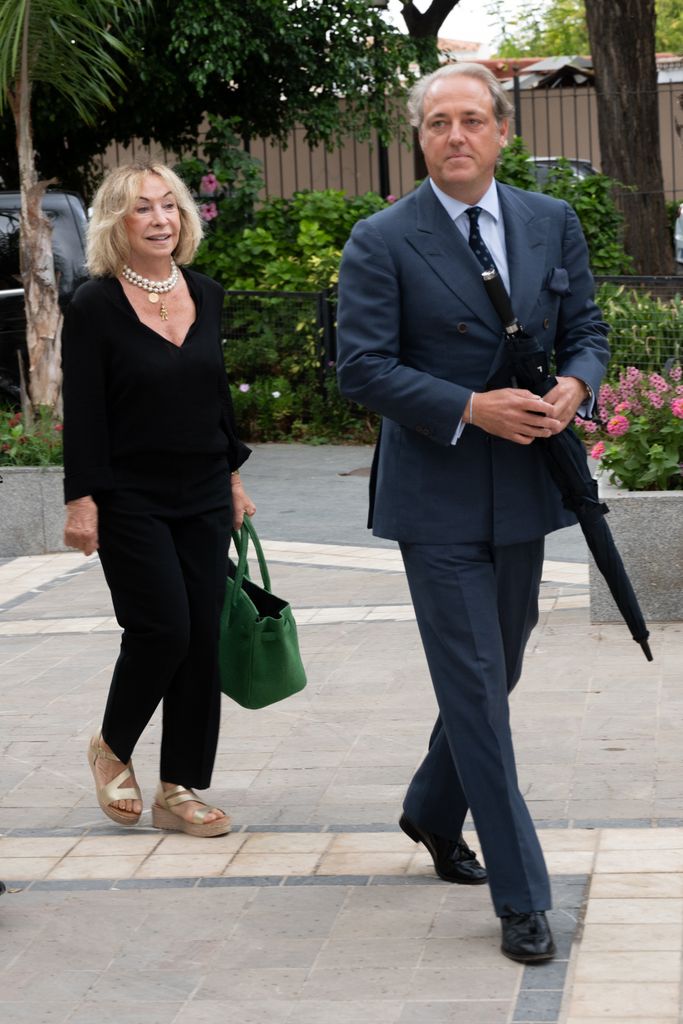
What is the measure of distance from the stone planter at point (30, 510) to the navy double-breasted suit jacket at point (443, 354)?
19.0 feet

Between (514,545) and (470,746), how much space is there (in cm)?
48

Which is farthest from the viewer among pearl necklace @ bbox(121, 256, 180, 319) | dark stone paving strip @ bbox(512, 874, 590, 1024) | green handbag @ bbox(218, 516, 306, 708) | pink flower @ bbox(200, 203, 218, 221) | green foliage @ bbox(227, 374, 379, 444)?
pink flower @ bbox(200, 203, 218, 221)

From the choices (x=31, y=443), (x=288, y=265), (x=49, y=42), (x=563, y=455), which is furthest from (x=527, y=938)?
(x=288, y=265)

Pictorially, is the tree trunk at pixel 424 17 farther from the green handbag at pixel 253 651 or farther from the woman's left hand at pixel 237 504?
the green handbag at pixel 253 651

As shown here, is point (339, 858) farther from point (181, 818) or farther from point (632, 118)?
point (632, 118)

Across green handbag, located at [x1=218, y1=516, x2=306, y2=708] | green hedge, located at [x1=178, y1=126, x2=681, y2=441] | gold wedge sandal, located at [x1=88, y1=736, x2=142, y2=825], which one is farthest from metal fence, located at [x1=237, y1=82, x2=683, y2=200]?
gold wedge sandal, located at [x1=88, y1=736, x2=142, y2=825]

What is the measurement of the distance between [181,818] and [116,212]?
1739 mm

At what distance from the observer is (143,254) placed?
4.82 m

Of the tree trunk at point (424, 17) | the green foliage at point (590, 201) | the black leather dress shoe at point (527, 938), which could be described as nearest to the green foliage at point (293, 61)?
the green foliage at point (590, 201)

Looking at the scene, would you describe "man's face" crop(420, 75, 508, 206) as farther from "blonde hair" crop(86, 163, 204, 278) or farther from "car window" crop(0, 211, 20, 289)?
"car window" crop(0, 211, 20, 289)

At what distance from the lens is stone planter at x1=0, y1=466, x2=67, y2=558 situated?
31.6 feet

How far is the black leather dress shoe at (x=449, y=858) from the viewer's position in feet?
14.4

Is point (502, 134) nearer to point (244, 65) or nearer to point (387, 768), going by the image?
point (387, 768)

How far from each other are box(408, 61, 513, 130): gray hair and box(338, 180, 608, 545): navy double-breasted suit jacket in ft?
0.60
